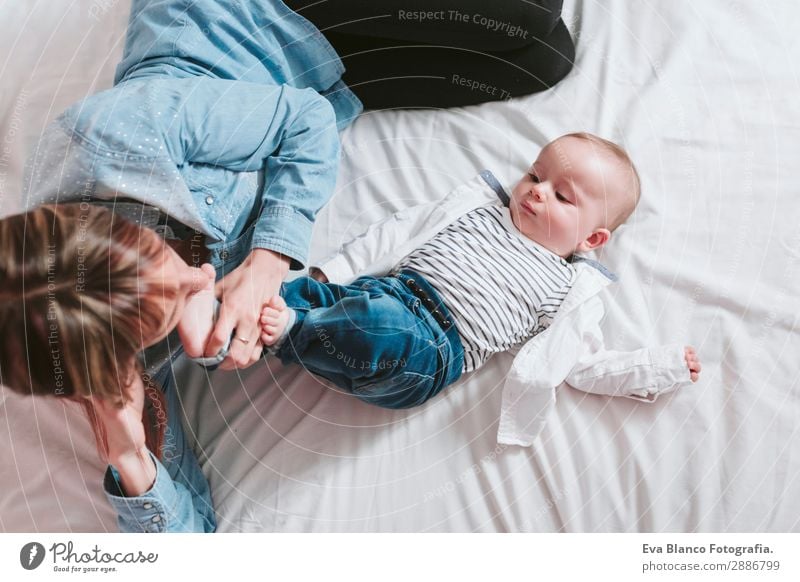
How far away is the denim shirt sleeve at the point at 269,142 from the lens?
495 mm

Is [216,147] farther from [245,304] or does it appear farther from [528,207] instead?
[528,207]

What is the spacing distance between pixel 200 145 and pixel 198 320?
13cm

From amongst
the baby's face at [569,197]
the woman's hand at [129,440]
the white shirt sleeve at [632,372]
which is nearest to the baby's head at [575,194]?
the baby's face at [569,197]

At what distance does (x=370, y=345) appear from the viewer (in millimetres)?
511

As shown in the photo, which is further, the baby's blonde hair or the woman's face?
the baby's blonde hair

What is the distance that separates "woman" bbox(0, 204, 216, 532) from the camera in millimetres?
421

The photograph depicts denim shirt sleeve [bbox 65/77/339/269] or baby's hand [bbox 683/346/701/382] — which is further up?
denim shirt sleeve [bbox 65/77/339/269]

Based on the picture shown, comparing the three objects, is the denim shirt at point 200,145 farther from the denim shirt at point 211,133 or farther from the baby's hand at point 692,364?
the baby's hand at point 692,364

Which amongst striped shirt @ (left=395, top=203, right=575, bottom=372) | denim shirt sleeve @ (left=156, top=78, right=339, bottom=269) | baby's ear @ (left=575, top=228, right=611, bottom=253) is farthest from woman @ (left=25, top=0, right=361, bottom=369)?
baby's ear @ (left=575, top=228, right=611, bottom=253)

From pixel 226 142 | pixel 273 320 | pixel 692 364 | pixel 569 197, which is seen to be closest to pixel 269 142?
pixel 226 142

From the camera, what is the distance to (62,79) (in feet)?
2.25

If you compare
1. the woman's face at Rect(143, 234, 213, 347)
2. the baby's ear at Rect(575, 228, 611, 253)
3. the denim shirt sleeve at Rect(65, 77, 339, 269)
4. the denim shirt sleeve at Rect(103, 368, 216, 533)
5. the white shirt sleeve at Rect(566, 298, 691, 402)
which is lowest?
the denim shirt sleeve at Rect(103, 368, 216, 533)

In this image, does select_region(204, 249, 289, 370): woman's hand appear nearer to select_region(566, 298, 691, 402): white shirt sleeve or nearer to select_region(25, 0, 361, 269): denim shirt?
select_region(25, 0, 361, 269): denim shirt

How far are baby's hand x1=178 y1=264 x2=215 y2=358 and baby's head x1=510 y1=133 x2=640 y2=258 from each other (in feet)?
0.86
